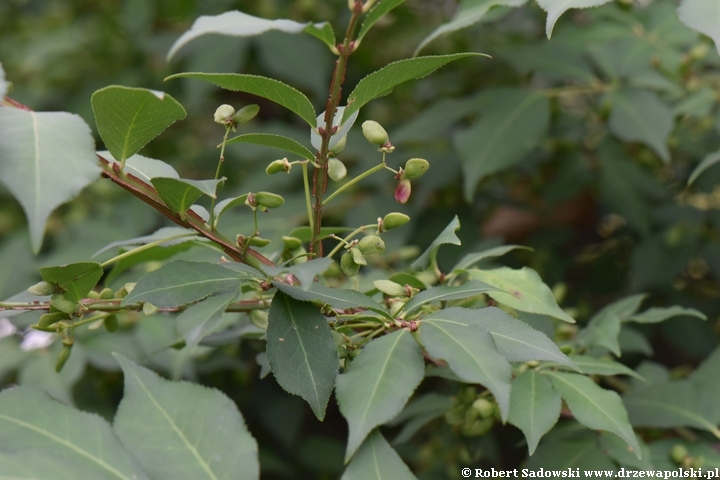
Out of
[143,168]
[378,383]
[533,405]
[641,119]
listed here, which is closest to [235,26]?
[143,168]

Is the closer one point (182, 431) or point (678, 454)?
point (182, 431)

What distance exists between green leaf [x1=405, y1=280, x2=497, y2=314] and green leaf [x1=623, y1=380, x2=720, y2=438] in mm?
310

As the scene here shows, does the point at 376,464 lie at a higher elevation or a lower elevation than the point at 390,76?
lower

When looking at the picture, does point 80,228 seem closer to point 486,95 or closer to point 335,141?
point 486,95

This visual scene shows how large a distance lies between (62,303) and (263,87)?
216 millimetres

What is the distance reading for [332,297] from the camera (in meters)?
0.50

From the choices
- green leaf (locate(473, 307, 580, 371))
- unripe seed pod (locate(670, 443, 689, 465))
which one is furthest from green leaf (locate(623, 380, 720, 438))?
green leaf (locate(473, 307, 580, 371))

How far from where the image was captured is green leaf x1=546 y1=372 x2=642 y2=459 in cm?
57

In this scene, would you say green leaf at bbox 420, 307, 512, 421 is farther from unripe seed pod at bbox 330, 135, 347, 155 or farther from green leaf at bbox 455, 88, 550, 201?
green leaf at bbox 455, 88, 550, 201

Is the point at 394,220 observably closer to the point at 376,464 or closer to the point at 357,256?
the point at 357,256

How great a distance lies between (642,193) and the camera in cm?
122

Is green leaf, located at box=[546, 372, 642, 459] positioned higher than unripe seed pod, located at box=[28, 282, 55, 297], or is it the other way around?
unripe seed pod, located at box=[28, 282, 55, 297]

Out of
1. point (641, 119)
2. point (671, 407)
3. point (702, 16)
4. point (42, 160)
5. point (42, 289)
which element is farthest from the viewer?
point (641, 119)

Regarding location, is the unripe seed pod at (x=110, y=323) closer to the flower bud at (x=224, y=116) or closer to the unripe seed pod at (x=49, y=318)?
the unripe seed pod at (x=49, y=318)
